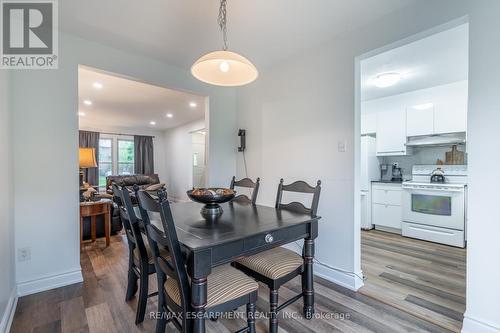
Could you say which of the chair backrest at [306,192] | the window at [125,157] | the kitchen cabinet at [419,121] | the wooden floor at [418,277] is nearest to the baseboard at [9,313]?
the chair backrest at [306,192]

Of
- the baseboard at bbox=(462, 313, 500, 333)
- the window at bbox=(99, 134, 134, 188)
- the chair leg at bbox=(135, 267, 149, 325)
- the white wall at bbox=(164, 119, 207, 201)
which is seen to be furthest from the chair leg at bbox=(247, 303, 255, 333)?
the window at bbox=(99, 134, 134, 188)

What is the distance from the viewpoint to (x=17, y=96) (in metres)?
2.14

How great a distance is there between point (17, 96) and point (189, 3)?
1768 millimetres

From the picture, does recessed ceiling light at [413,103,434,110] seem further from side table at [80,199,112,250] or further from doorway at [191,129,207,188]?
doorway at [191,129,207,188]

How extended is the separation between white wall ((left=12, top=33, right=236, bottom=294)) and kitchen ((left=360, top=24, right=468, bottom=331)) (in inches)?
118

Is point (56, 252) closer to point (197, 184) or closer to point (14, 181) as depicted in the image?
point (14, 181)

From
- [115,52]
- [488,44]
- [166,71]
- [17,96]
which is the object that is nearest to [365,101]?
[488,44]

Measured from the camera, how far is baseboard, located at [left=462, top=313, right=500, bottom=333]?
60.3 inches

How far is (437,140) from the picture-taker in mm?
3801

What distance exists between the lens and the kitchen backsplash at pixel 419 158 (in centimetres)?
400

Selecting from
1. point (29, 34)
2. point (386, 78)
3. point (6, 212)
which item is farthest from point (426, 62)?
point (6, 212)

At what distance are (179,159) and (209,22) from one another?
20.4 feet

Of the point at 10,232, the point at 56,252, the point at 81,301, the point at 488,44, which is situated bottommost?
the point at 81,301

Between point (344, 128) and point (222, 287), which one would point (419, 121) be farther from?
point (222, 287)
